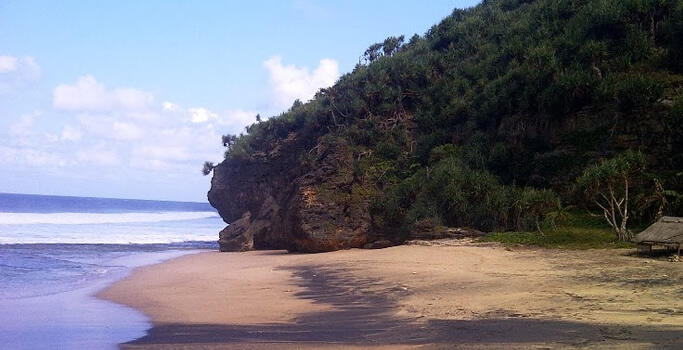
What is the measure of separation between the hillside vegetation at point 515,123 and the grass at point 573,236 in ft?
2.77

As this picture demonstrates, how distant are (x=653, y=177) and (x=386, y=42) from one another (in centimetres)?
3876

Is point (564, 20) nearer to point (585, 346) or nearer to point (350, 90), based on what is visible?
point (350, 90)

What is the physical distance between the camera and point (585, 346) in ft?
24.0

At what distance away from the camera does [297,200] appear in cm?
2938

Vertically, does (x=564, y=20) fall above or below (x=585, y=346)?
above

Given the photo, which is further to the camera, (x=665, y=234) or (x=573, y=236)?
(x=573, y=236)

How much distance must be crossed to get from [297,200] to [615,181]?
15.2 metres

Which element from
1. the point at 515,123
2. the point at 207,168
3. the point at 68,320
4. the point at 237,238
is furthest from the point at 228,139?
the point at 68,320

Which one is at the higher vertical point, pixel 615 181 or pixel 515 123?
pixel 515 123

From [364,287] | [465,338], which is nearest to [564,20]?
[364,287]

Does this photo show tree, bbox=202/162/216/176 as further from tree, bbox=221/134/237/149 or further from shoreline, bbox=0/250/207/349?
shoreline, bbox=0/250/207/349

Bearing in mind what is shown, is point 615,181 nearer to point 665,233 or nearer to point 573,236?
point 573,236

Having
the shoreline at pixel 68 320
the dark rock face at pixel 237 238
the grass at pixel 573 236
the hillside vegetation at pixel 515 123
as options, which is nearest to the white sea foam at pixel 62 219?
the hillside vegetation at pixel 515 123

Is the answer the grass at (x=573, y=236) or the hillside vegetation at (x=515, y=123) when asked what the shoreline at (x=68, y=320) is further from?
the hillside vegetation at (x=515, y=123)
